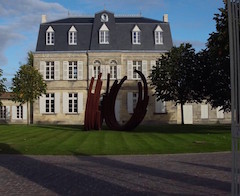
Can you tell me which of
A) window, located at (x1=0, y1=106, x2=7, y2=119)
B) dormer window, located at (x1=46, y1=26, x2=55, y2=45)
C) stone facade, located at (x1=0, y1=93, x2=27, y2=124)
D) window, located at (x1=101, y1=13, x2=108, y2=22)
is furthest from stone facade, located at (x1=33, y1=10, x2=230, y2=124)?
window, located at (x1=0, y1=106, x2=7, y2=119)

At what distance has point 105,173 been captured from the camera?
941cm

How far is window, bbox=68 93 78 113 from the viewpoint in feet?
144

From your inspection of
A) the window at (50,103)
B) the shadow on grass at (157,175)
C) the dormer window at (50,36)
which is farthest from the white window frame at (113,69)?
the shadow on grass at (157,175)

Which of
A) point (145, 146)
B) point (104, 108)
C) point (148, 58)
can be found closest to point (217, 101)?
point (104, 108)

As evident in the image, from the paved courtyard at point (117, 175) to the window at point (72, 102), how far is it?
31.0 meters

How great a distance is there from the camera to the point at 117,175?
909cm

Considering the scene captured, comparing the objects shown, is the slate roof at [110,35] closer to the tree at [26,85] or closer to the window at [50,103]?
the window at [50,103]

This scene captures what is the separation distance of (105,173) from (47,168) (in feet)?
5.69

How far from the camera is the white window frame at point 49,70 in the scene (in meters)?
44.3

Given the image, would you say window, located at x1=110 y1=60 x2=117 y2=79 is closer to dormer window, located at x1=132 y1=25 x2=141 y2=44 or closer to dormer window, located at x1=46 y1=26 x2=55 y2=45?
dormer window, located at x1=132 y1=25 x2=141 y2=44

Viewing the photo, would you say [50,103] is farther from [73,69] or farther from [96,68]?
[96,68]

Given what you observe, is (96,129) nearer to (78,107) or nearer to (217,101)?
(217,101)

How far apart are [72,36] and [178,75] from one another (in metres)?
18.5

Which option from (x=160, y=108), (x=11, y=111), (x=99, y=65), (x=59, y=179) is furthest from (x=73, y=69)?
(x=59, y=179)
